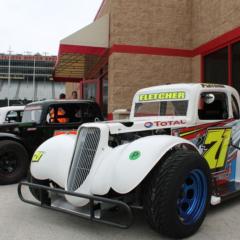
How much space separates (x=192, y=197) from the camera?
484 cm

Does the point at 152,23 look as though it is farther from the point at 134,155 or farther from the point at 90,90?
the point at 134,155

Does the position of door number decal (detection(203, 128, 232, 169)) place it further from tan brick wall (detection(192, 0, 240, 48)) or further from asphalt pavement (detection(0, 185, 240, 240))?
tan brick wall (detection(192, 0, 240, 48))

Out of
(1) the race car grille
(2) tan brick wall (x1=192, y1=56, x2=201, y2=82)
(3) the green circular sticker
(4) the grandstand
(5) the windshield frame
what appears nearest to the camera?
(3) the green circular sticker

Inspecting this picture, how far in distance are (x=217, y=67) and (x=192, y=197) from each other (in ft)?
25.9

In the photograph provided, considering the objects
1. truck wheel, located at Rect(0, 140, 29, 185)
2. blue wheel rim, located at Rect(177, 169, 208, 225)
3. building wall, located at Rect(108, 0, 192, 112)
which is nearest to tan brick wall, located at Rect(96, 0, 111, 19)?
building wall, located at Rect(108, 0, 192, 112)

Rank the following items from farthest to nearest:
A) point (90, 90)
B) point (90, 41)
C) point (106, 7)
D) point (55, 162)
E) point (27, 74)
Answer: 1. point (27, 74)
2. point (90, 90)
3. point (106, 7)
4. point (90, 41)
5. point (55, 162)

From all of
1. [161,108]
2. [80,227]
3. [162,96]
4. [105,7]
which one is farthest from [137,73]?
[80,227]

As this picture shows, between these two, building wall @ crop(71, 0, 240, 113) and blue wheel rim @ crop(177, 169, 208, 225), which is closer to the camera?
blue wheel rim @ crop(177, 169, 208, 225)

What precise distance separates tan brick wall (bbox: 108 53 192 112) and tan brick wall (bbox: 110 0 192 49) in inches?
19.3

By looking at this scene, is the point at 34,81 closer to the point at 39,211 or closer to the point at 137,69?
the point at 137,69

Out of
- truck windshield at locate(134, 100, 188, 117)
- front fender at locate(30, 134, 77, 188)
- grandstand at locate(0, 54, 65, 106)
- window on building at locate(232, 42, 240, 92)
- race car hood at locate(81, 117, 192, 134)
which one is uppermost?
grandstand at locate(0, 54, 65, 106)

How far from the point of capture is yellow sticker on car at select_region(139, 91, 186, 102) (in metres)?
6.16

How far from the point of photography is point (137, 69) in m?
13.2

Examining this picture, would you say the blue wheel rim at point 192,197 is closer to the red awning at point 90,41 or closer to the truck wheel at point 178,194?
the truck wheel at point 178,194
